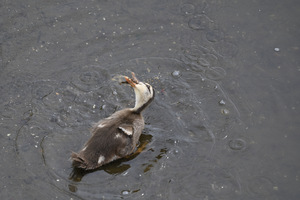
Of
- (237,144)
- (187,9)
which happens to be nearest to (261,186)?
(237,144)

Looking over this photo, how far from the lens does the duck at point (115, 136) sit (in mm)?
5410

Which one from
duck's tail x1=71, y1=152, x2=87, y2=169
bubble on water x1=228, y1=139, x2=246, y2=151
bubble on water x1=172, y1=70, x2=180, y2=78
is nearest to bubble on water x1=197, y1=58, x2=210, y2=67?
bubble on water x1=172, y1=70, x2=180, y2=78

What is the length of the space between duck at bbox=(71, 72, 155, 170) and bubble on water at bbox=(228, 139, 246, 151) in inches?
53.7

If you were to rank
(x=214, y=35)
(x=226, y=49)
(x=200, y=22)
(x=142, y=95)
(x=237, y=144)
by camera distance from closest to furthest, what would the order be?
(x=142, y=95)
(x=237, y=144)
(x=226, y=49)
(x=214, y=35)
(x=200, y=22)

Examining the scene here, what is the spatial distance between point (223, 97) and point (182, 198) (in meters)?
1.94

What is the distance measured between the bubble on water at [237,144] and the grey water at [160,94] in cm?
2

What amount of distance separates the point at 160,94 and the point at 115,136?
4.51 feet

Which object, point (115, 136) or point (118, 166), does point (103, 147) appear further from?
point (118, 166)

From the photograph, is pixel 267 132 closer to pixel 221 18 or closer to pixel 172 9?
pixel 221 18

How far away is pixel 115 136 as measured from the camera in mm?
5527

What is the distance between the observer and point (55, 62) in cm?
683

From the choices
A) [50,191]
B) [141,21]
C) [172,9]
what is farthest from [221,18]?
[50,191]

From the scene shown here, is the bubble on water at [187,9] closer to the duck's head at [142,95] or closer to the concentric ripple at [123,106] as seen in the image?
the concentric ripple at [123,106]

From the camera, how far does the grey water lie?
18.4 feet
